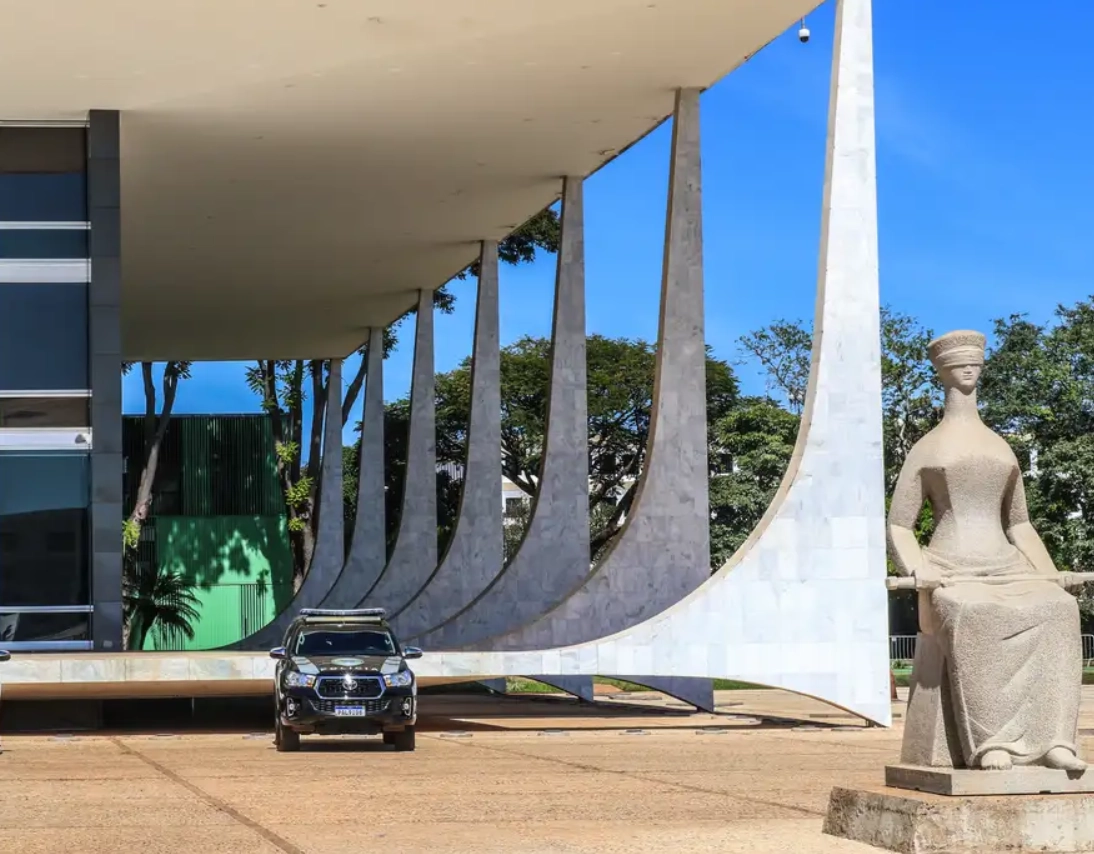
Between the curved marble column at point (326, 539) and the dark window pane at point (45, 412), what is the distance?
24.1m

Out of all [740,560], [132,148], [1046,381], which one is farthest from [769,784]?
[1046,381]

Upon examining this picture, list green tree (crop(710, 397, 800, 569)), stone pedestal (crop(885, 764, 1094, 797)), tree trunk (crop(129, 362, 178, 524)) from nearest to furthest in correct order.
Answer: stone pedestal (crop(885, 764, 1094, 797)) → tree trunk (crop(129, 362, 178, 524)) → green tree (crop(710, 397, 800, 569))

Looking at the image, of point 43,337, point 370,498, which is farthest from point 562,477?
point 370,498

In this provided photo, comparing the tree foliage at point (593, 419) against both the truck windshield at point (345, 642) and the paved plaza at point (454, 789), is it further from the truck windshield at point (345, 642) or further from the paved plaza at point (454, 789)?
the truck windshield at point (345, 642)

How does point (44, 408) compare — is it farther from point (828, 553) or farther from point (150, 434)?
point (150, 434)

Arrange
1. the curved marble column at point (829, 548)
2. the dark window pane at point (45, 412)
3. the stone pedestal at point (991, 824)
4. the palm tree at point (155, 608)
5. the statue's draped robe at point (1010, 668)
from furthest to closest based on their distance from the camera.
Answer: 1. the palm tree at point (155, 608)
2. the dark window pane at point (45, 412)
3. the curved marble column at point (829, 548)
4. the statue's draped robe at point (1010, 668)
5. the stone pedestal at point (991, 824)

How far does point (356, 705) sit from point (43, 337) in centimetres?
742

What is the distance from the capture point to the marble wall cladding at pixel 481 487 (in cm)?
3506

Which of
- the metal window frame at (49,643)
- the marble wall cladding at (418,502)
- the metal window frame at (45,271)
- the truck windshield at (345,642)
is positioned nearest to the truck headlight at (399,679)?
the truck windshield at (345,642)

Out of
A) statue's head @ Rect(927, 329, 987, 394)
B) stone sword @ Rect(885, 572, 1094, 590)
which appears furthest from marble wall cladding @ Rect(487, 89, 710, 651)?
stone sword @ Rect(885, 572, 1094, 590)

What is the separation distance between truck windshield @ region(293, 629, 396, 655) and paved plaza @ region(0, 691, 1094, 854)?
1029 millimetres

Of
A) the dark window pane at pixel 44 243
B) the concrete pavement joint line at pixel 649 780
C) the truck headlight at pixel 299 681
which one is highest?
the dark window pane at pixel 44 243

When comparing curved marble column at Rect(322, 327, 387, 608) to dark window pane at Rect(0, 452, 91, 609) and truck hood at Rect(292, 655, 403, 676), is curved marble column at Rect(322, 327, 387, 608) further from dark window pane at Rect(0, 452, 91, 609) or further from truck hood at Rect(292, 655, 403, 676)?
truck hood at Rect(292, 655, 403, 676)

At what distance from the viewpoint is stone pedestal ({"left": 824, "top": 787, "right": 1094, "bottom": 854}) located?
939cm
